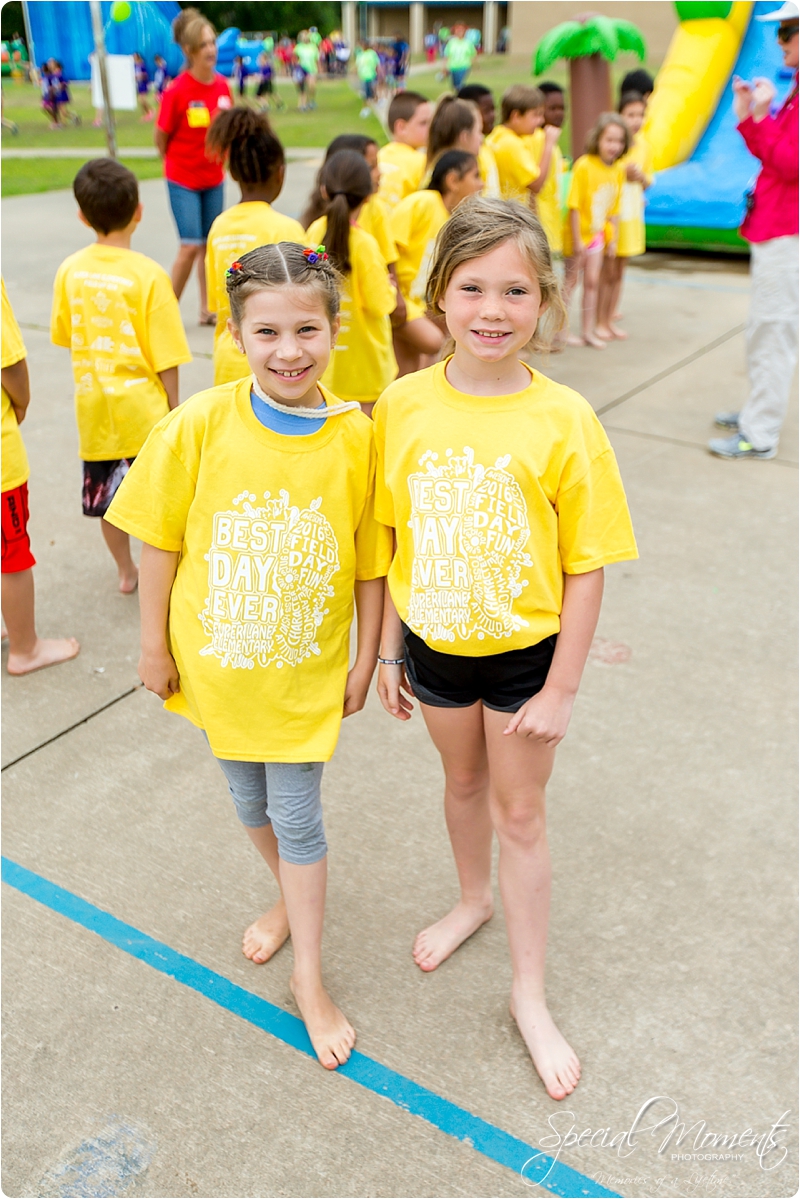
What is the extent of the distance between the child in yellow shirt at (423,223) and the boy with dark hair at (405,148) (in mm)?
901

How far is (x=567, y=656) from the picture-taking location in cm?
178

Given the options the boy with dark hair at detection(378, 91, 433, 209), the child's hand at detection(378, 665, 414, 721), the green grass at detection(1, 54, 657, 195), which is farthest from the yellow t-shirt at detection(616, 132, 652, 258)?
the green grass at detection(1, 54, 657, 195)

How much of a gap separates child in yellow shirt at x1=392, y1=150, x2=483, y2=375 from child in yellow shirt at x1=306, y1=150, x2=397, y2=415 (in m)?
0.27

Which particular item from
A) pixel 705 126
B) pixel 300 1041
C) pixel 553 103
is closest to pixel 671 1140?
pixel 300 1041

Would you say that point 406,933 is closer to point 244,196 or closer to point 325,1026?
point 325,1026

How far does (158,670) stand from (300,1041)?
0.87 metres

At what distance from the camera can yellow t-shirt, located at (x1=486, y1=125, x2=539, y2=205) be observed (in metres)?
6.25

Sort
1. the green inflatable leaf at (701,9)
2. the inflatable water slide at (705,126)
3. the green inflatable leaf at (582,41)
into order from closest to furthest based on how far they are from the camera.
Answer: the green inflatable leaf at (582,41) → the inflatable water slide at (705,126) → the green inflatable leaf at (701,9)

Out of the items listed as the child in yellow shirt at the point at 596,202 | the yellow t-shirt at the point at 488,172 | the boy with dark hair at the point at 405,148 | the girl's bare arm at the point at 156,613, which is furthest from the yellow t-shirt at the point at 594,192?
the girl's bare arm at the point at 156,613

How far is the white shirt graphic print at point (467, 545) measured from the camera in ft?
5.57

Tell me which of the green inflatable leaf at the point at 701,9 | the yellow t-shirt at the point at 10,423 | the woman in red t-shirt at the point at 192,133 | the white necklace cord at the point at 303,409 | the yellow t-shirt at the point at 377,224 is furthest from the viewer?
the green inflatable leaf at the point at 701,9

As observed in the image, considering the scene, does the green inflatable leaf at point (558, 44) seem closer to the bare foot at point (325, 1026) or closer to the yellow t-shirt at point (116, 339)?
the yellow t-shirt at point (116, 339)

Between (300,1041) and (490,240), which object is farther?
(300,1041)

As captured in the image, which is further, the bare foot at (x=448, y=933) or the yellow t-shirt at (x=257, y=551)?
the bare foot at (x=448, y=933)
